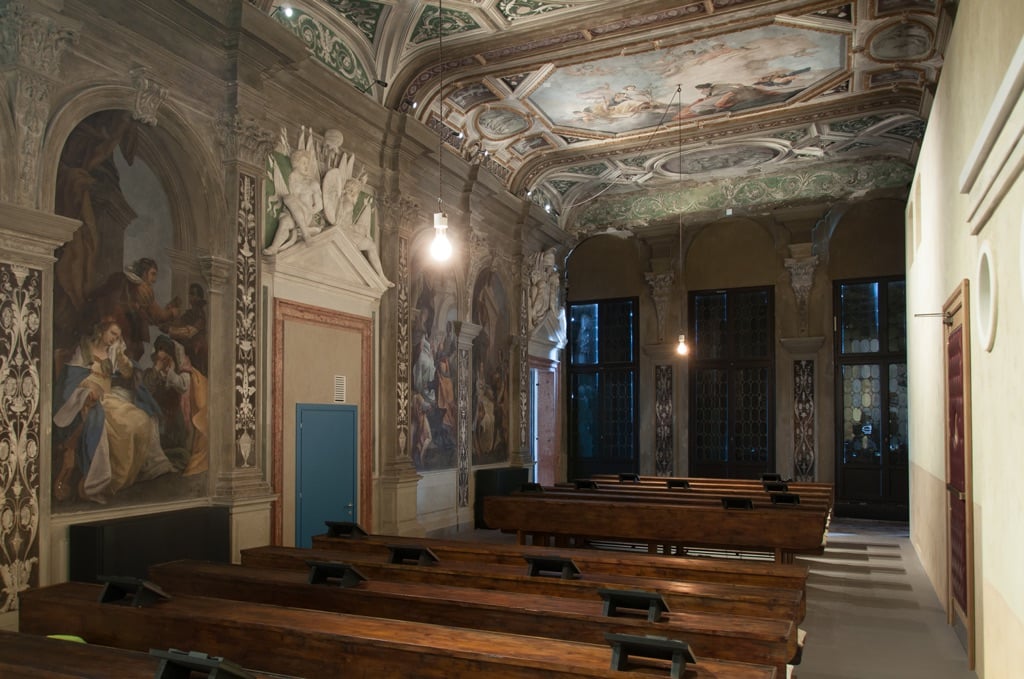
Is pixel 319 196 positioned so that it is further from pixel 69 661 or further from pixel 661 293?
pixel 661 293

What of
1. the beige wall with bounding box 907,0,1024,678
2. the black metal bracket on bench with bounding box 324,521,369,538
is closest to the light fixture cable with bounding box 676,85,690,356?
the beige wall with bounding box 907,0,1024,678

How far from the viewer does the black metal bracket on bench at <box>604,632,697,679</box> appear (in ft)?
8.79

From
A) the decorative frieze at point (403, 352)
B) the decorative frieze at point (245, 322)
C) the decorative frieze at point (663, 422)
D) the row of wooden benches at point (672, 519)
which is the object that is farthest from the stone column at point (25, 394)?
the decorative frieze at point (663, 422)

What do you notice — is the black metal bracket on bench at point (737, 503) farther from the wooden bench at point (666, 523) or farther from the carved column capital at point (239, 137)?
the carved column capital at point (239, 137)

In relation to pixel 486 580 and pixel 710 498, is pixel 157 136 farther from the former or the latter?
pixel 710 498

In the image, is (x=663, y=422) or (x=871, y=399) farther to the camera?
(x=663, y=422)

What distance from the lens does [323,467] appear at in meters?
8.84

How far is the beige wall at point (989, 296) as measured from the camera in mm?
4082

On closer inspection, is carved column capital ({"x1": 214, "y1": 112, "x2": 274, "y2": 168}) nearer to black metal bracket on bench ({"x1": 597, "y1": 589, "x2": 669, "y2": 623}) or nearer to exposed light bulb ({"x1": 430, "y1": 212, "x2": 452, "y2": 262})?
exposed light bulb ({"x1": 430, "y1": 212, "x2": 452, "y2": 262})

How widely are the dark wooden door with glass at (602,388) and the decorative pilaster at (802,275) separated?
3.23m

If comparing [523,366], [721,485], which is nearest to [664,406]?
[523,366]

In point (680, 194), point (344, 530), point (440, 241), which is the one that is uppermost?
point (680, 194)

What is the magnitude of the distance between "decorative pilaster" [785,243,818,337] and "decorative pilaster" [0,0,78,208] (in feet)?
41.4

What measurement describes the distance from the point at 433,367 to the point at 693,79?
210 inches
